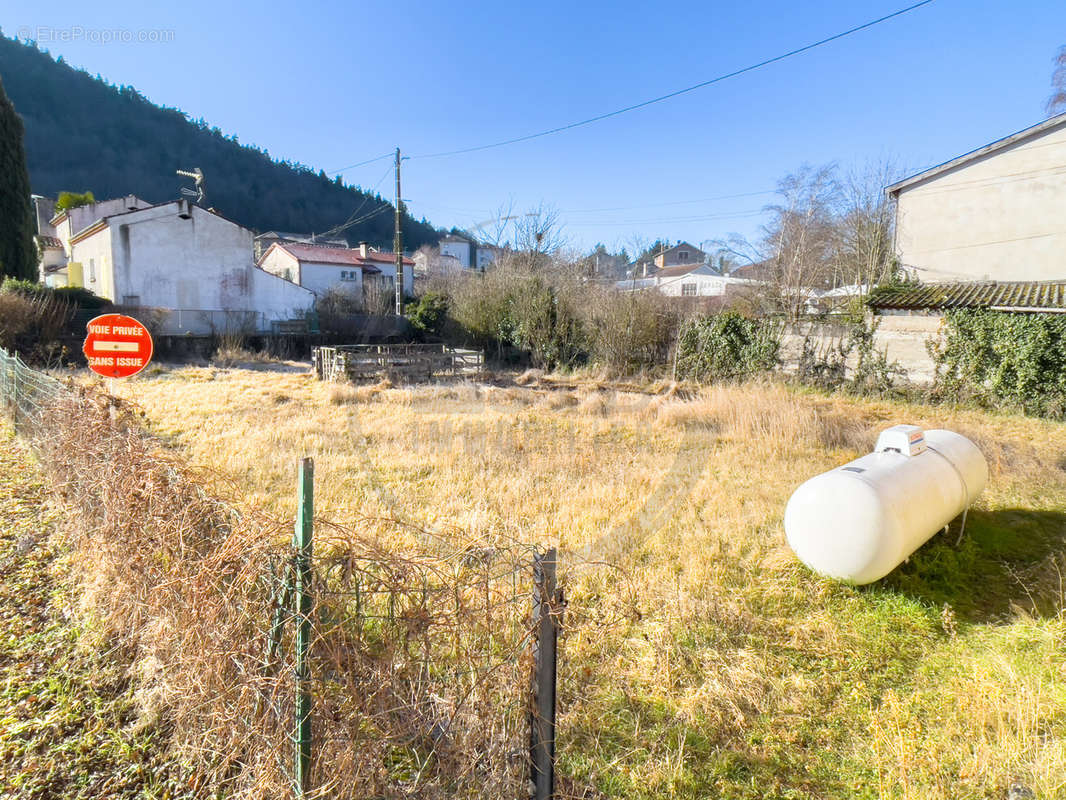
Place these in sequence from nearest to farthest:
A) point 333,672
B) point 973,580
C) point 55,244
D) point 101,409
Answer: point 333,672 → point 101,409 → point 973,580 → point 55,244

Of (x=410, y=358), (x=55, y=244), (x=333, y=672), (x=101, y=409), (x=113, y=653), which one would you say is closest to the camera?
(x=333, y=672)

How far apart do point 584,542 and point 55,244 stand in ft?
155

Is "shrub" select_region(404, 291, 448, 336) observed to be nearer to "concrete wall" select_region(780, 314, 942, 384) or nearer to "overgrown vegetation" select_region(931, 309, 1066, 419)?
"concrete wall" select_region(780, 314, 942, 384)

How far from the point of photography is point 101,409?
5191 mm

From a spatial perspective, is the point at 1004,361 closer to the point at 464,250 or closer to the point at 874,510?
the point at 874,510

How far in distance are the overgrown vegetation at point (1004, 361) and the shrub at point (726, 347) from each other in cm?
438

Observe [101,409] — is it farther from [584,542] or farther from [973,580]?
[973,580]

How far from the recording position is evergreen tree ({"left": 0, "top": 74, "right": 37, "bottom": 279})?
25.6 metres

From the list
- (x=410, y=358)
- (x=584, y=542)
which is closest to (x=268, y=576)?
(x=584, y=542)

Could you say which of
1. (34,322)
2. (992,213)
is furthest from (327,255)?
(992,213)

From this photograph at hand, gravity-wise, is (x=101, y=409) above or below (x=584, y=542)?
above

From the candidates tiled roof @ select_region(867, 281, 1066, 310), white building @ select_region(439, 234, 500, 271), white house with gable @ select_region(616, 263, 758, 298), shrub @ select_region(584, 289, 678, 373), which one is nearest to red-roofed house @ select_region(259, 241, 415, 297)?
white house with gable @ select_region(616, 263, 758, 298)

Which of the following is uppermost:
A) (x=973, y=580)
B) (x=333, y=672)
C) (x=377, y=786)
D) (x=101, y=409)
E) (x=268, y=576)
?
(x=101, y=409)

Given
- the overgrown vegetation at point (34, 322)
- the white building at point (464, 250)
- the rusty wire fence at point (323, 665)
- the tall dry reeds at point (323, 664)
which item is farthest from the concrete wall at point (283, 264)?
the rusty wire fence at point (323, 665)
